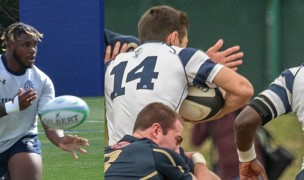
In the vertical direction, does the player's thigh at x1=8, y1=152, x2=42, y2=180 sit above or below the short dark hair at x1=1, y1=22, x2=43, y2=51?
below

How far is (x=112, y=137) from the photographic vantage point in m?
3.51

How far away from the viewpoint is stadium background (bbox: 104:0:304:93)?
468 cm

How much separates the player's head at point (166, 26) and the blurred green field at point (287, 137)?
160 cm

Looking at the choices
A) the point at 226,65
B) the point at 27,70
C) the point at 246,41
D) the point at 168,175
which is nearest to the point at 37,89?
the point at 27,70

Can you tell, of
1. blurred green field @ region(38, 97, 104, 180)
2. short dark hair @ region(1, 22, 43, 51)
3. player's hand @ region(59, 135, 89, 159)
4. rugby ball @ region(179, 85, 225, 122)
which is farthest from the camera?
blurred green field @ region(38, 97, 104, 180)

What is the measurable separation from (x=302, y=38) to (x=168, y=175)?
205 centimetres

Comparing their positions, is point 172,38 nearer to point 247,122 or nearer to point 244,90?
point 244,90

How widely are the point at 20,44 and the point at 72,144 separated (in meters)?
0.64

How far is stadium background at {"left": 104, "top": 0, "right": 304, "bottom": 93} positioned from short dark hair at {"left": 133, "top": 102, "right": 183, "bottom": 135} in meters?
1.80

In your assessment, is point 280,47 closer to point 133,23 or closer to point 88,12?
point 133,23

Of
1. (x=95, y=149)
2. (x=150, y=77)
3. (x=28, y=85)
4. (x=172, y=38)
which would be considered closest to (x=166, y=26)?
(x=172, y=38)

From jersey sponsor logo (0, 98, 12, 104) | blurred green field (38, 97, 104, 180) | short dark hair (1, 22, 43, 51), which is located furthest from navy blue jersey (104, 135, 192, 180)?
Result: blurred green field (38, 97, 104, 180)

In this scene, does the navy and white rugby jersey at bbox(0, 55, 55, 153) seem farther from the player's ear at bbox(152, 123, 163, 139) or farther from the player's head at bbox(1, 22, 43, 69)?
the player's ear at bbox(152, 123, 163, 139)

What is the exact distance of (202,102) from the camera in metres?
3.31
